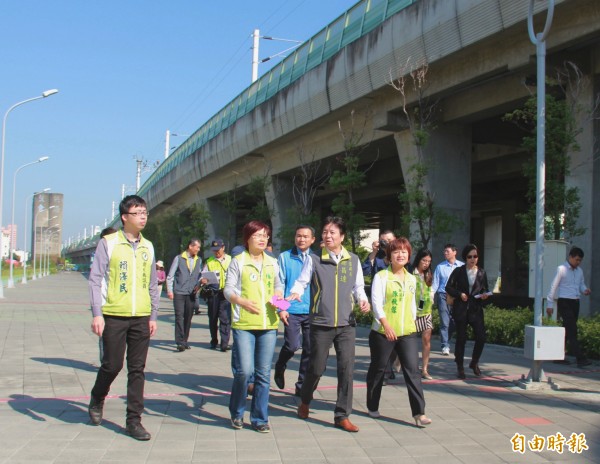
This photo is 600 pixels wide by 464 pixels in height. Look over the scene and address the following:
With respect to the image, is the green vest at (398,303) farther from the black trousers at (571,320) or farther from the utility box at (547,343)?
the black trousers at (571,320)

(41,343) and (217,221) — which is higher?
(217,221)

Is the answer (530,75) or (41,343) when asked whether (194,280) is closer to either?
(41,343)

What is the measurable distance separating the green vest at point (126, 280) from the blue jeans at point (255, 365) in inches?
33.7

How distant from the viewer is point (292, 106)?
2133 centimetres

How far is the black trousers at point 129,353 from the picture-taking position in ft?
17.6

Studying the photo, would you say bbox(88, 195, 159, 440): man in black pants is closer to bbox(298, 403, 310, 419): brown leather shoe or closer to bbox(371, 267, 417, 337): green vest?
bbox(298, 403, 310, 419): brown leather shoe

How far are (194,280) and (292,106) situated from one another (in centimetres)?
1146

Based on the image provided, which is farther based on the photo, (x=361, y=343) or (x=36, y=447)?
(x=361, y=343)


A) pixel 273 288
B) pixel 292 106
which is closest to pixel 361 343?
pixel 273 288

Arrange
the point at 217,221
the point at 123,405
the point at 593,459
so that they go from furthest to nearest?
the point at 217,221, the point at 123,405, the point at 593,459

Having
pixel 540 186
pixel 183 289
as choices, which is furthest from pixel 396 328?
pixel 183 289

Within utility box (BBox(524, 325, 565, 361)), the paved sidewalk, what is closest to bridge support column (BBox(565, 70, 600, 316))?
the paved sidewalk

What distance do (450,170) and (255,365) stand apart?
1342 cm

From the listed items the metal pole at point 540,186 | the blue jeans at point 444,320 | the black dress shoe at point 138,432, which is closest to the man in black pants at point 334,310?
the black dress shoe at point 138,432
